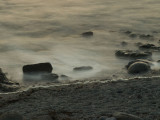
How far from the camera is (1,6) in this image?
347 inches

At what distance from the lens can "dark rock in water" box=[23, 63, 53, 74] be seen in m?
4.94

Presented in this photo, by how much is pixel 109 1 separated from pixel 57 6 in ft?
4.18

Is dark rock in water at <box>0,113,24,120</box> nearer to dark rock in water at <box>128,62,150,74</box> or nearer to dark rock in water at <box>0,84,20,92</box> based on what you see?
dark rock in water at <box>0,84,20,92</box>

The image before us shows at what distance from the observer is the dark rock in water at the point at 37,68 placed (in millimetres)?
4941

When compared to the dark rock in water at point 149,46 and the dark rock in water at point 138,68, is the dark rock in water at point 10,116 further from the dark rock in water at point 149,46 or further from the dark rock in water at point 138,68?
the dark rock in water at point 149,46

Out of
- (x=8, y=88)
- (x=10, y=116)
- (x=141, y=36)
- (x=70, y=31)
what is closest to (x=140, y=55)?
(x=141, y=36)

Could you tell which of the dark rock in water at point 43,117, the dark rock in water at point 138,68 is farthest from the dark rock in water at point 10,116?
the dark rock in water at point 138,68

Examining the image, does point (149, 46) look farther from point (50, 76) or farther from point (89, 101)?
point (89, 101)

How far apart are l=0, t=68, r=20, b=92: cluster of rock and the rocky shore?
20.3 inches

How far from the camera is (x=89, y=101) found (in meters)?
3.33

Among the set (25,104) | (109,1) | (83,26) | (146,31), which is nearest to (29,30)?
(83,26)

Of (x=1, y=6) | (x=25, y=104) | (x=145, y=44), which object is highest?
(x=1, y=6)

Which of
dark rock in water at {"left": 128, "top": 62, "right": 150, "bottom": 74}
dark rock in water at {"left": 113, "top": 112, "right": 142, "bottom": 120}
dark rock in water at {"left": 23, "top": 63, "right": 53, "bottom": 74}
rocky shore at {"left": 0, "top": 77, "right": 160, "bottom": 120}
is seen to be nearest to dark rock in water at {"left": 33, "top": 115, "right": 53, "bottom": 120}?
rocky shore at {"left": 0, "top": 77, "right": 160, "bottom": 120}

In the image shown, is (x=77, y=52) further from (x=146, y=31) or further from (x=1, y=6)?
(x=1, y=6)
